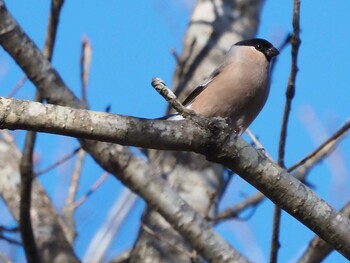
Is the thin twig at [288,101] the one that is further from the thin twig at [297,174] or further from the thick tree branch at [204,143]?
the thick tree branch at [204,143]

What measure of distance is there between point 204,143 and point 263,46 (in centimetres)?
196

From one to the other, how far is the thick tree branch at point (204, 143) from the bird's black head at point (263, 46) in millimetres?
1796

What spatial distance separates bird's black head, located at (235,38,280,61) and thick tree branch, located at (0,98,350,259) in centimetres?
180

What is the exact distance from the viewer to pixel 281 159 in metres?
2.73

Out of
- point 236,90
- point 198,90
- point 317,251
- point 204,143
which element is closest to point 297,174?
point 236,90

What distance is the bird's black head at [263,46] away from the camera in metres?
3.86

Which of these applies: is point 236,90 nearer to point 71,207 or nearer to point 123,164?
point 123,164

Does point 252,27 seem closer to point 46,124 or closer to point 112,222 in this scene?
point 112,222

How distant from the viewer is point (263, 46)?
3916 millimetres

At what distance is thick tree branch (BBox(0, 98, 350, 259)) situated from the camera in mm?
1878

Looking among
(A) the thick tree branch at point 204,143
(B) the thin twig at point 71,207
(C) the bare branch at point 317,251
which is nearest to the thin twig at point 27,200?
(B) the thin twig at point 71,207

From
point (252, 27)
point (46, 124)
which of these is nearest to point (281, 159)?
point (46, 124)

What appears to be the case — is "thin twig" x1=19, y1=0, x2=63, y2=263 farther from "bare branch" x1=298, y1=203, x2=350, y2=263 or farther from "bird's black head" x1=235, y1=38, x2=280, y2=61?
"bare branch" x1=298, y1=203, x2=350, y2=263

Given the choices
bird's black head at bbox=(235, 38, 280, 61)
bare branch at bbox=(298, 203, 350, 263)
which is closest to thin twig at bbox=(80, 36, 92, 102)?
bird's black head at bbox=(235, 38, 280, 61)
